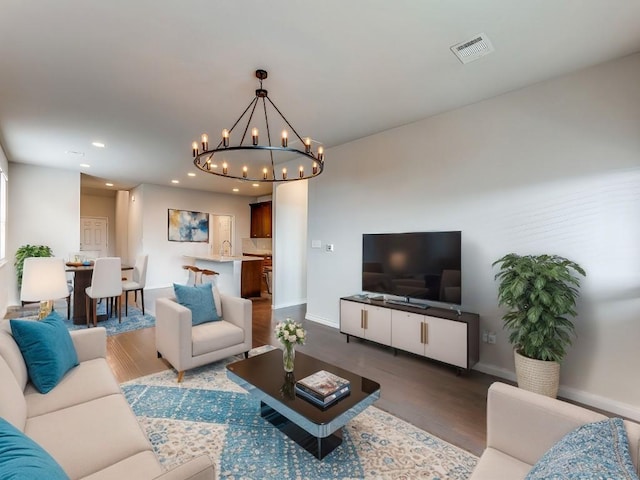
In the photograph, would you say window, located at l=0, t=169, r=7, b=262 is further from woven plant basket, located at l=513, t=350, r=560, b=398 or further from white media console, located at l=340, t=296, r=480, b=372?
woven plant basket, located at l=513, t=350, r=560, b=398

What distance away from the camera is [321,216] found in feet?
16.5

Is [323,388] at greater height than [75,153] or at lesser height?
lesser

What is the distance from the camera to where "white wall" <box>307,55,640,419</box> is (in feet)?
8.07

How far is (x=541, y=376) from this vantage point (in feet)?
8.05

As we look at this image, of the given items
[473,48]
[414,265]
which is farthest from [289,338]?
[473,48]

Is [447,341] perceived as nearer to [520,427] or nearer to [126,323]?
[520,427]

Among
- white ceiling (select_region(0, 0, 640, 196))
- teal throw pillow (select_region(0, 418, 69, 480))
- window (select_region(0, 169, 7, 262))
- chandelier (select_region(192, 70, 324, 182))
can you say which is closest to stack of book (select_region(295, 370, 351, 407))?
teal throw pillow (select_region(0, 418, 69, 480))

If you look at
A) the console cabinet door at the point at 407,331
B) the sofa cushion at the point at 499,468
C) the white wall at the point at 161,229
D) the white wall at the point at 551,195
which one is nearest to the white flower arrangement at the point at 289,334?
the sofa cushion at the point at 499,468

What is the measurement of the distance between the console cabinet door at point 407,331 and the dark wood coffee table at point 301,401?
1.36m

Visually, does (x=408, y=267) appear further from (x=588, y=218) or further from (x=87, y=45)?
(x=87, y=45)

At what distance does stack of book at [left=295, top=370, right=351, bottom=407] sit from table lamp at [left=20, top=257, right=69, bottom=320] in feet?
7.28

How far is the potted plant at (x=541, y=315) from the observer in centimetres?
244

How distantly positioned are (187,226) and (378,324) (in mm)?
6935

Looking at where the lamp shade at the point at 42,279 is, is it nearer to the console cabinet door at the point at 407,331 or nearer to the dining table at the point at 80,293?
the dining table at the point at 80,293
